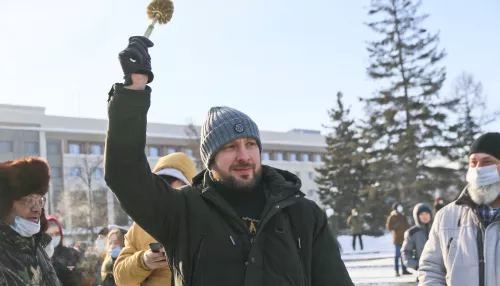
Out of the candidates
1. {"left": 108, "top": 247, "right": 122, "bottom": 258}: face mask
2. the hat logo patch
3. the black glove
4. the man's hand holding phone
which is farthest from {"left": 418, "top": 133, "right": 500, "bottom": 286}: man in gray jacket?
{"left": 108, "top": 247, "right": 122, "bottom": 258}: face mask

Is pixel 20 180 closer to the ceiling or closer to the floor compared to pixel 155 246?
closer to the ceiling

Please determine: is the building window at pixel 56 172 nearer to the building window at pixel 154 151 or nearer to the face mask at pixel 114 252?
the building window at pixel 154 151

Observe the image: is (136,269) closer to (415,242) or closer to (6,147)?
(415,242)

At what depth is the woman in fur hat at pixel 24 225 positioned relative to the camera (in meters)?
3.55

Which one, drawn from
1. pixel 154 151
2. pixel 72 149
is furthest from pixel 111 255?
pixel 154 151

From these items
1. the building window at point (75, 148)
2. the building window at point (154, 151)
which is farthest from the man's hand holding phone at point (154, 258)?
the building window at point (154, 151)

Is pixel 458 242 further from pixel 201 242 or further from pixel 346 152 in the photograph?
pixel 346 152

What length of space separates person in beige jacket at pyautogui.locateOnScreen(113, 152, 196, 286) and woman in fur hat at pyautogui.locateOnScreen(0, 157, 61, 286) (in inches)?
18.4

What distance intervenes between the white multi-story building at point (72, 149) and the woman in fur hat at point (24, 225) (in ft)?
156

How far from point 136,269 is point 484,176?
2572 millimetres

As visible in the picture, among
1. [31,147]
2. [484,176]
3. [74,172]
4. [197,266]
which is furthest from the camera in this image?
[74,172]

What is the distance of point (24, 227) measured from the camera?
3.78m

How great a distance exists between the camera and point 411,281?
12.8 m

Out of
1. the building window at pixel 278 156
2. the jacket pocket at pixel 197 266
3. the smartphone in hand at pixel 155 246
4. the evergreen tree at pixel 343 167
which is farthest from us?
the building window at pixel 278 156
